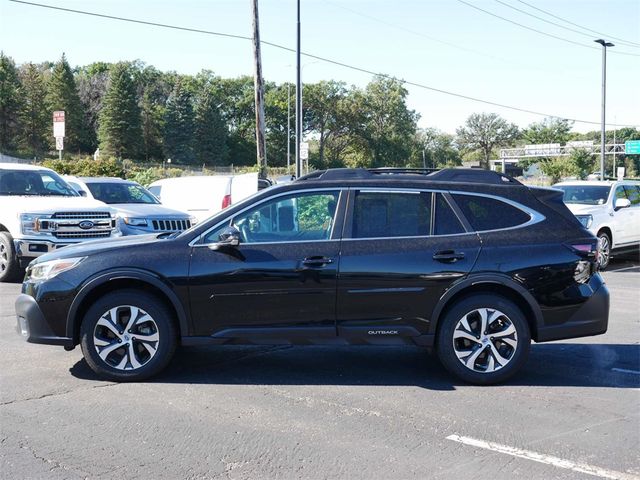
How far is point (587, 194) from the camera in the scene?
15.7 metres

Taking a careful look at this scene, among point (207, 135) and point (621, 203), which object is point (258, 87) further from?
point (207, 135)

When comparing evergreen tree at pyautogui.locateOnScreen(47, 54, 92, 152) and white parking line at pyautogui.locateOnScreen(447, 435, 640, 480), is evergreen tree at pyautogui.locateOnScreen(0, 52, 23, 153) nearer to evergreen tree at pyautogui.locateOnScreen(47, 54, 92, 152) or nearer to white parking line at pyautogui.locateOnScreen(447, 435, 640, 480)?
evergreen tree at pyautogui.locateOnScreen(47, 54, 92, 152)

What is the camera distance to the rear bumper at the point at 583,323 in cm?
587

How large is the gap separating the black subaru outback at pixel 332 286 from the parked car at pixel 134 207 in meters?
5.60

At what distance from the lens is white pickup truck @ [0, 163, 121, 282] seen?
11.1 meters

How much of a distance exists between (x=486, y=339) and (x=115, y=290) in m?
3.18

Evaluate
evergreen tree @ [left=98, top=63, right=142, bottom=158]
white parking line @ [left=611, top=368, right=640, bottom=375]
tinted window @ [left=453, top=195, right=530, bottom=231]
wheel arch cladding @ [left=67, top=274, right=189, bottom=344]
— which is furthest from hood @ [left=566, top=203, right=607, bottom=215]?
evergreen tree @ [left=98, top=63, right=142, bottom=158]

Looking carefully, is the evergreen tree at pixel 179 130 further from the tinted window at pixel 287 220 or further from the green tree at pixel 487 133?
the tinted window at pixel 287 220

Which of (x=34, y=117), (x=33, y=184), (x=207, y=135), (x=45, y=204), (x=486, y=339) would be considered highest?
(x=34, y=117)

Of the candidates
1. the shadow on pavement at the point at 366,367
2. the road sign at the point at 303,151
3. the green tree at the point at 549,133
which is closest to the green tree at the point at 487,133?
the green tree at the point at 549,133

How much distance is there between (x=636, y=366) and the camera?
6527 mm

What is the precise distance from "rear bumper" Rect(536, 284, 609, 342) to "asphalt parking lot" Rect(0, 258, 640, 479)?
0.43m

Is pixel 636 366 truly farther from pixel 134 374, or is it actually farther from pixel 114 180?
pixel 114 180

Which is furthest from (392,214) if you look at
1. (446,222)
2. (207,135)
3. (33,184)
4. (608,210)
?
(207,135)
